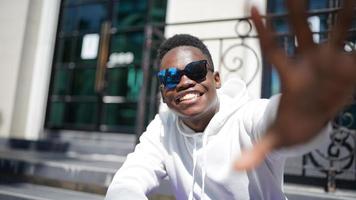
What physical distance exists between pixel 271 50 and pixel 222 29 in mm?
4139

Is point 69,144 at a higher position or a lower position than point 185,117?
lower

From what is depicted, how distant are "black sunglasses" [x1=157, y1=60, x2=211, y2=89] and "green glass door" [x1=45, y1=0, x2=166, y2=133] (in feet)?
14.1

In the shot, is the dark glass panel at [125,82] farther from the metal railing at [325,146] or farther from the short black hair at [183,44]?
the short black hair at [183,44]

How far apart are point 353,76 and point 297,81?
4.5 inches

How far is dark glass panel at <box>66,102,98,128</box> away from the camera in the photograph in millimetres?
6340

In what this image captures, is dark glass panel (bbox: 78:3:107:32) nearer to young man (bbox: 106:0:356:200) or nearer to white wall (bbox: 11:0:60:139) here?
white wall (bbox: 11:0:60:139)

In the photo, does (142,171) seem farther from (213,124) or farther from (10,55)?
(10,55)

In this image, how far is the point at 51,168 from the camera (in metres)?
3.55

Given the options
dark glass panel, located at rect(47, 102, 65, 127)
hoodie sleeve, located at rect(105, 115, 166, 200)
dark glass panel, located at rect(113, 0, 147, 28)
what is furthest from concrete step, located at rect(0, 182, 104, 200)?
dark glass panel, located at rect(113, 0, 147, 28)

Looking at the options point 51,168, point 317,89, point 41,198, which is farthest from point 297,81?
point 51,168

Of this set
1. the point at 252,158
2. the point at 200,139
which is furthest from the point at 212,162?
A: the point at 252,158

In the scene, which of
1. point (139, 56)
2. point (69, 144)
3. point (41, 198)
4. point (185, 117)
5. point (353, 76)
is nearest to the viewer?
point (353, 76)

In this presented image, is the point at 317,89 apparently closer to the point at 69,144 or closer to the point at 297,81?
the point at 297,81

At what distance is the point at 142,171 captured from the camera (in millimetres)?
1804
